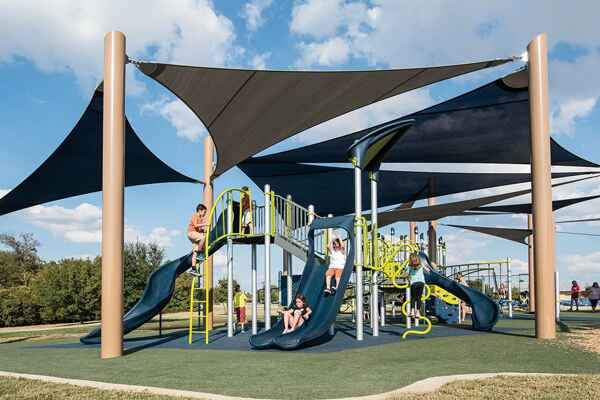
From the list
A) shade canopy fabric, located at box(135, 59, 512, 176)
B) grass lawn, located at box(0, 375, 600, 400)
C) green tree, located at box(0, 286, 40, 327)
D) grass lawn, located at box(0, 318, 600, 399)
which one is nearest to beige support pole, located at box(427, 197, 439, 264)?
shade canopy fabric, located at box(135, 59, 512, 176)

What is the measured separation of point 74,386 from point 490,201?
14.6 meters

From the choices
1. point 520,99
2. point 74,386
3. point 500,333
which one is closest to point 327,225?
point 500,333

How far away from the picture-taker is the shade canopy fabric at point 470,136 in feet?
37.6

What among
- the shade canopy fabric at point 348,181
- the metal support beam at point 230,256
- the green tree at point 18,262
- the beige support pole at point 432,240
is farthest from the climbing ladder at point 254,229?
the green tree at point 18,262

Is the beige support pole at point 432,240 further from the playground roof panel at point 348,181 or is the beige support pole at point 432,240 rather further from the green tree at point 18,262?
the green tree at point 18,262

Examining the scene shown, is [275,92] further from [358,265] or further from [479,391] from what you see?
[479,391]

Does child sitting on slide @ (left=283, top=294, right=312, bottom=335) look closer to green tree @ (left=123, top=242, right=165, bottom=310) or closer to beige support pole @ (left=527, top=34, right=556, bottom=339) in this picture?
beige support pole @ (left=527, top=34, right=556, bottom=339)

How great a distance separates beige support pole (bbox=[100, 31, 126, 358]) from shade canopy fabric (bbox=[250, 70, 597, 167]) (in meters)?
6.19

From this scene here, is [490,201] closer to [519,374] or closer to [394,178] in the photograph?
[394,178]

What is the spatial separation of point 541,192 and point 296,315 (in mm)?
4577

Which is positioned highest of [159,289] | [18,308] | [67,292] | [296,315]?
[159,289]

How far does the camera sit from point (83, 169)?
13328 mm

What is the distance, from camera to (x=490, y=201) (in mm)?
17844

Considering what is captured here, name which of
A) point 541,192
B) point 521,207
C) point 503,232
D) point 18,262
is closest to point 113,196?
point 541,192
